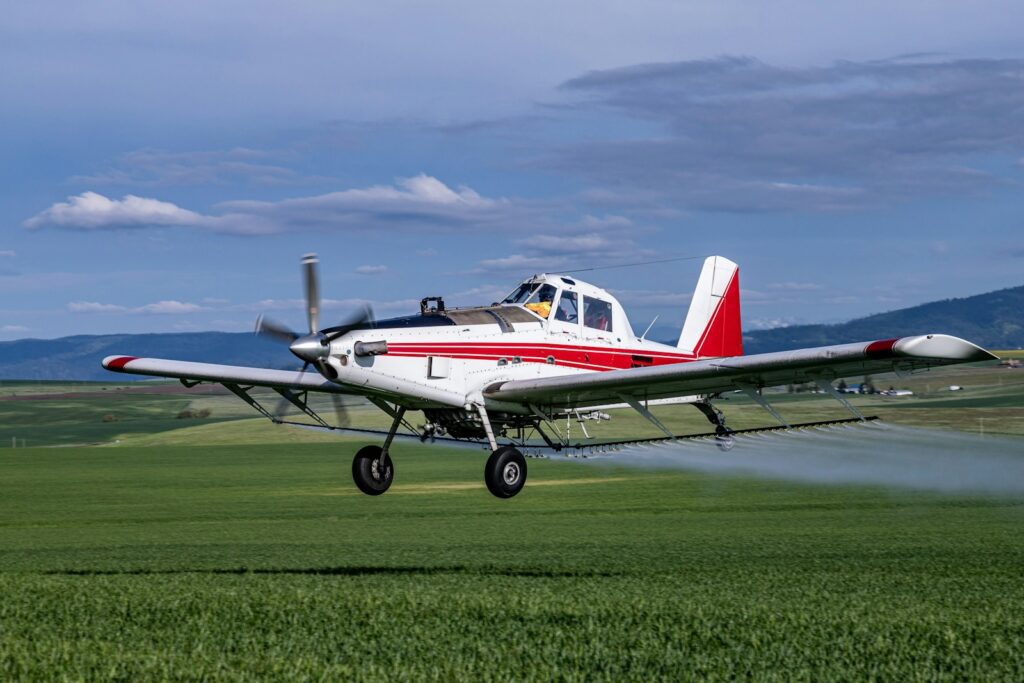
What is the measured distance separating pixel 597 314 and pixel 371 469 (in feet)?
20.5

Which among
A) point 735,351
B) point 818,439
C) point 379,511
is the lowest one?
point 379,511

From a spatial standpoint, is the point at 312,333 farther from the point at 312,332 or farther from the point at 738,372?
the point at 738,372

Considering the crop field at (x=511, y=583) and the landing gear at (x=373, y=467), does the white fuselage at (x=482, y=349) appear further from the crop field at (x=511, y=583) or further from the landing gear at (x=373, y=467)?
the crop field at (x=511, y=583)

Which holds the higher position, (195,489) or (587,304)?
(587,304)

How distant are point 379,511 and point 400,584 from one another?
31.5 m

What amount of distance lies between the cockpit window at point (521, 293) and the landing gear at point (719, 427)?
4.74 m

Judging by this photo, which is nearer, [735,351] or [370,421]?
[735,351]

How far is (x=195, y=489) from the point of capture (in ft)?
230

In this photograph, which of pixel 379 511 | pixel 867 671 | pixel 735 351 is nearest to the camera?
pixel 867 671

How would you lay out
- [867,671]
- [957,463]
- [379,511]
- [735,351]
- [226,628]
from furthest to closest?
[379,511] → [957,463] → [735,351] → [226,628] → [867,671]

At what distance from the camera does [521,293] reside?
27.4m

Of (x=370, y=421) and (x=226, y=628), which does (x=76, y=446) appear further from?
(x=226, y=628)

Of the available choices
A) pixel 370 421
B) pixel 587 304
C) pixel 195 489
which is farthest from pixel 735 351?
pixel 370 421

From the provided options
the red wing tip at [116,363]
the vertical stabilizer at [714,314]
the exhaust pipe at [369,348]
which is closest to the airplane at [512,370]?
the exhaust pipe at [369,348]
